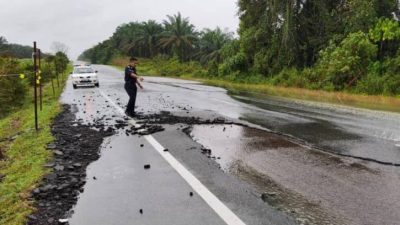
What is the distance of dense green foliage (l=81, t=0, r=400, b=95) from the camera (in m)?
26.5

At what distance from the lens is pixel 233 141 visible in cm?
925

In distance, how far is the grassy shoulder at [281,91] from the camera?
20375 millimetres

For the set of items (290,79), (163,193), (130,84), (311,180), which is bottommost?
(163,193)

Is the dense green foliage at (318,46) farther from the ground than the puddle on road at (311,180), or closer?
farther from the ground

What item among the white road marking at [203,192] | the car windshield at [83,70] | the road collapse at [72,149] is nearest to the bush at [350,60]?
the car windshield at [83,70]

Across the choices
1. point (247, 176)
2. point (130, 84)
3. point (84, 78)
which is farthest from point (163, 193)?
point (84, 78)

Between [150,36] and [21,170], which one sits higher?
[150,36]

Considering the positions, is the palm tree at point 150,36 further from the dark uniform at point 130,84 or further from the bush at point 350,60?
the dark uniform at point 130,84

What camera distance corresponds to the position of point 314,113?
582 inches

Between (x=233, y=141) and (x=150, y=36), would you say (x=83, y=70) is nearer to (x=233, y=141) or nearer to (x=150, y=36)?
(x=233, y=141)

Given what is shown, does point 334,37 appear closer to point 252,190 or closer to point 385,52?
point 385,52

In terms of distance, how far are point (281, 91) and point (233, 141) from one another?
749 inches

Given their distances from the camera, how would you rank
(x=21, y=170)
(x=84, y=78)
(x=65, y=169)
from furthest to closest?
(x=84, y=78) → (x=21, y=170) → (x=65, y=169)

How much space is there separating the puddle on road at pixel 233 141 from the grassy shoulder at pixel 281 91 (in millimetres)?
8980
